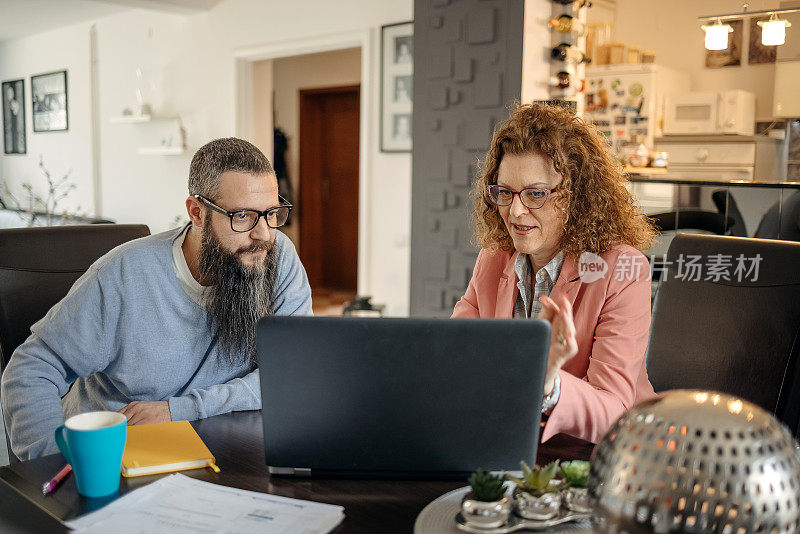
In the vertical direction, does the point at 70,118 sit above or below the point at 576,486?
above

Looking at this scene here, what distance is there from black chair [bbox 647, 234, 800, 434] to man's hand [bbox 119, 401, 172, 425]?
108cm

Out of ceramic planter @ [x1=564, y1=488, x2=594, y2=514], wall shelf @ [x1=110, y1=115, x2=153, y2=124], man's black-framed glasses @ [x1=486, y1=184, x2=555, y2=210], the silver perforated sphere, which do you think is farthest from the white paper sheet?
wall shelf @ [x1=110, y1=115, x2=153, y2=124]

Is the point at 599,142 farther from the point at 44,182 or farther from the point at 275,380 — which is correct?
the point at 44,182

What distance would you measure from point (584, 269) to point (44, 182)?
8.30 metres

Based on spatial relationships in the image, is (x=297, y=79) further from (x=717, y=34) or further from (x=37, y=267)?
(x=37, y=267)

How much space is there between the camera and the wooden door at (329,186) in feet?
23.7

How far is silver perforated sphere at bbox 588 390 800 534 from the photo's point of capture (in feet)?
1.76

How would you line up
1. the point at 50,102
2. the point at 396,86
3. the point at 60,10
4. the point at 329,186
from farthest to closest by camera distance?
the point at 50,102, the point at 329,186, the point at 60,10, the point at 396,86

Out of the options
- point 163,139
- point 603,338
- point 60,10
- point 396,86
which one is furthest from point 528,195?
point 60,10

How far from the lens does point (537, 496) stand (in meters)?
0.85

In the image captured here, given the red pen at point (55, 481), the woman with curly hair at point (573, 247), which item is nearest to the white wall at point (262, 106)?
the woman with curly hair at point (573, 247)

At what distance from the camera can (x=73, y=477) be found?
1.04 metres

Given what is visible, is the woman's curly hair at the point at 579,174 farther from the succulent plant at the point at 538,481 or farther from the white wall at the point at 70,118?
the white wall at the point at 70,118

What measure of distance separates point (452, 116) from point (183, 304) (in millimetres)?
2695
